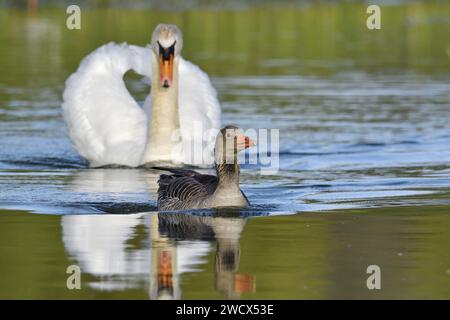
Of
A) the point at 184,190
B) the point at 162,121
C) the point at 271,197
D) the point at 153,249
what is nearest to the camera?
the point at 153,249

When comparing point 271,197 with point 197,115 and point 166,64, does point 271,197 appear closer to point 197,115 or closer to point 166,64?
point 166,64

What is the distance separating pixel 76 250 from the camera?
11.2 metres

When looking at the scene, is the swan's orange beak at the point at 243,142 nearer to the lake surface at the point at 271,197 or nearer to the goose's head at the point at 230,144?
the goose's head at the point at 230,144

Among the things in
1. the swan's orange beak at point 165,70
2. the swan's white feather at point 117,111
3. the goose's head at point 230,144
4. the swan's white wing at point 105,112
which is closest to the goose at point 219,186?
the goose's head at point 230,144

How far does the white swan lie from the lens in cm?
1670

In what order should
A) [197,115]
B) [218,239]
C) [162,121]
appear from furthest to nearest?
[197,115], [162,121], [218,239]

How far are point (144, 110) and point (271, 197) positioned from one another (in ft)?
15.3

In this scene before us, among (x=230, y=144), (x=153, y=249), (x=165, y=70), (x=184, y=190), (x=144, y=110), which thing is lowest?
(x=153, y=249)

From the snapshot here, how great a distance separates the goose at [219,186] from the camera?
12.8m

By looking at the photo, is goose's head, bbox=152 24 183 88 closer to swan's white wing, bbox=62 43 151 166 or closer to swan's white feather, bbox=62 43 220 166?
swan's white feather, bbox=62 43 220 166

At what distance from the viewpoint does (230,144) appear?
12867 millimetres

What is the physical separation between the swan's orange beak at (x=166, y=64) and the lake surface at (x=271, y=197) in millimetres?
1145

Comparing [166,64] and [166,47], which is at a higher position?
[166,47]

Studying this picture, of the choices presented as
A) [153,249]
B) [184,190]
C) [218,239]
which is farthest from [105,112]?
[153,249]
